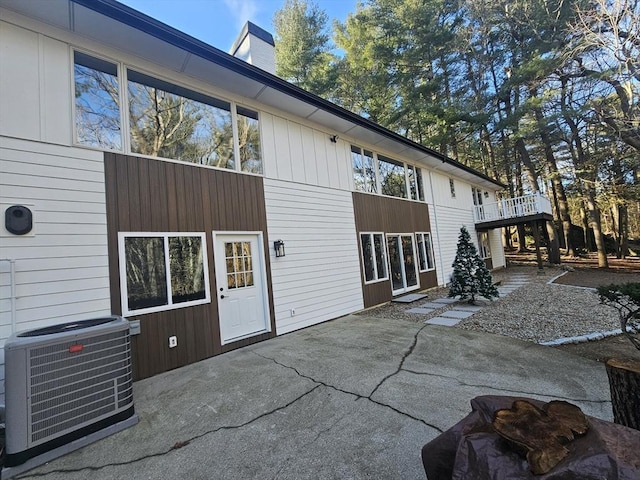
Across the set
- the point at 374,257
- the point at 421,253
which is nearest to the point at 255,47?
the point at 374,257

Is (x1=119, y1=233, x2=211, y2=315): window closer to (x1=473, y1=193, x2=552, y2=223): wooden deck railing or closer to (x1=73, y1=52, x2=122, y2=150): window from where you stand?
(x1=73, y1=52, x2=122, y2=150): window

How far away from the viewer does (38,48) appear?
367 cm

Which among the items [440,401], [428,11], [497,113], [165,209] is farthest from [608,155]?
[165,209]

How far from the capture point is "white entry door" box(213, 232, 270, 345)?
16.2 feet

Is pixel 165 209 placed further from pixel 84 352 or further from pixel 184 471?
pixel 184 471

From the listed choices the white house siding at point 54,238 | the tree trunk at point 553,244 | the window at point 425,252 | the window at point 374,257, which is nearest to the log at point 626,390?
the white house siding at point 54,238

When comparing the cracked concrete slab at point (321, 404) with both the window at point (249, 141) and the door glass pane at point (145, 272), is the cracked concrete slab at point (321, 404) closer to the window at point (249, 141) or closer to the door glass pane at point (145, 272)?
the door glass pane at point (145, 272)

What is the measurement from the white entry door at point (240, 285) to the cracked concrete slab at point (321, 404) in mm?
552

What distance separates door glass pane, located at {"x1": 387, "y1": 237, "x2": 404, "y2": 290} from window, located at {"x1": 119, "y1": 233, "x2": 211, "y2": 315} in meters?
5.71

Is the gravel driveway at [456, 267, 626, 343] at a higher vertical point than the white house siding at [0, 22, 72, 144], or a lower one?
lower

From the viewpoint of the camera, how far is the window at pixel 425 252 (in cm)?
1011

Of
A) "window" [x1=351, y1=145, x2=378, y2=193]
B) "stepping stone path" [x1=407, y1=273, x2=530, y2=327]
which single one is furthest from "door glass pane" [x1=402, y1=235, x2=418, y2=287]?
"window" [x1=351, y1=145, x2=378, y2=193]

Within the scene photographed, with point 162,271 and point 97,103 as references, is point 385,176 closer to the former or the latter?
point 162,271

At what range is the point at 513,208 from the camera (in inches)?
522
